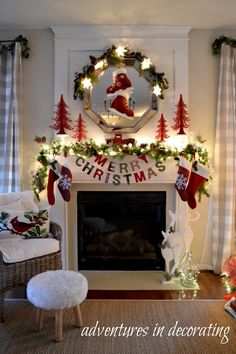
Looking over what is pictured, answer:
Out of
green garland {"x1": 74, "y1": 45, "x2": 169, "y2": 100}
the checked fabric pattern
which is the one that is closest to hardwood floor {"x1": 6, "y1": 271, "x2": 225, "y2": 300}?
the checked fabric pattern

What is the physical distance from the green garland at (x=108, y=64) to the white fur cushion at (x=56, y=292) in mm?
1900

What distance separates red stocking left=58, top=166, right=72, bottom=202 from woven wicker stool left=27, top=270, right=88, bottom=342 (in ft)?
3.18

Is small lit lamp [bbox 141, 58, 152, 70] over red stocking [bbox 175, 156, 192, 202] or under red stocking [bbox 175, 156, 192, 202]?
over

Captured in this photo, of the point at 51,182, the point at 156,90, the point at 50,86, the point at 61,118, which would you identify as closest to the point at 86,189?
the point at 51,182

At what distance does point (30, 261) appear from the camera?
8.71ft

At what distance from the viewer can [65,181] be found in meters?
3.12

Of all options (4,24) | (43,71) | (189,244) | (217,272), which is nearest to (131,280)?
(189,244)

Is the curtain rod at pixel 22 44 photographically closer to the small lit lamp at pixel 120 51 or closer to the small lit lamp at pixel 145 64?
the small lit lamp at pixel 120 51

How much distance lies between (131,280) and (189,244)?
69 cm

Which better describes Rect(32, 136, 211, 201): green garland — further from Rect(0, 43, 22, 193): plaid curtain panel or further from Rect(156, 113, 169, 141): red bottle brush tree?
Rect(0, 43, 22, 193): plaid curtain panel

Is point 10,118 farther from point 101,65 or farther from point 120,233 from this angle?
point 120,233

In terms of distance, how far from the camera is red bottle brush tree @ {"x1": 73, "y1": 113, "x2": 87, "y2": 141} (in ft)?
11.0

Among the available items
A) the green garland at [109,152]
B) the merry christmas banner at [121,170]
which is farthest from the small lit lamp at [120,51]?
the merry christmas banner at [121,170]

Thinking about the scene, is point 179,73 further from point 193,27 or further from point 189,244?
point 189,244
